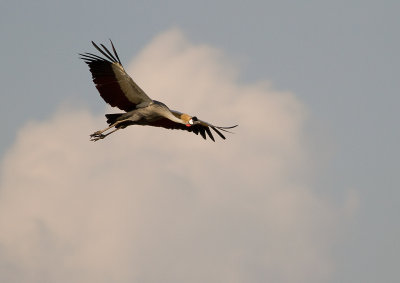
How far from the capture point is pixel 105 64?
71062mm

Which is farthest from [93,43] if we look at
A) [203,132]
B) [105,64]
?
[203,132]

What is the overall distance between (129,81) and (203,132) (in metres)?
4.50

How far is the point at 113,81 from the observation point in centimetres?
7106

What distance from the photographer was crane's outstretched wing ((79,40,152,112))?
7094 centimetres

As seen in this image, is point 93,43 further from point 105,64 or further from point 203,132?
point 203,132

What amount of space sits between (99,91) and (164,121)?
3239 mm

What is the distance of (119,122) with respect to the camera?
7162 cm

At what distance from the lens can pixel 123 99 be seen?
7150cm

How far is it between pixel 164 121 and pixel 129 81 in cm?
297

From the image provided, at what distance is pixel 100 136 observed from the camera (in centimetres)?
7175

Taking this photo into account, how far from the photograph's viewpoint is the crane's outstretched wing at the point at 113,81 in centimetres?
7094

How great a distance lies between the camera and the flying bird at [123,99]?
7100 cm

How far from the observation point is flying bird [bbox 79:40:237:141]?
71.0 meters

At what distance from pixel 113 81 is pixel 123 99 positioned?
2.78 ft
